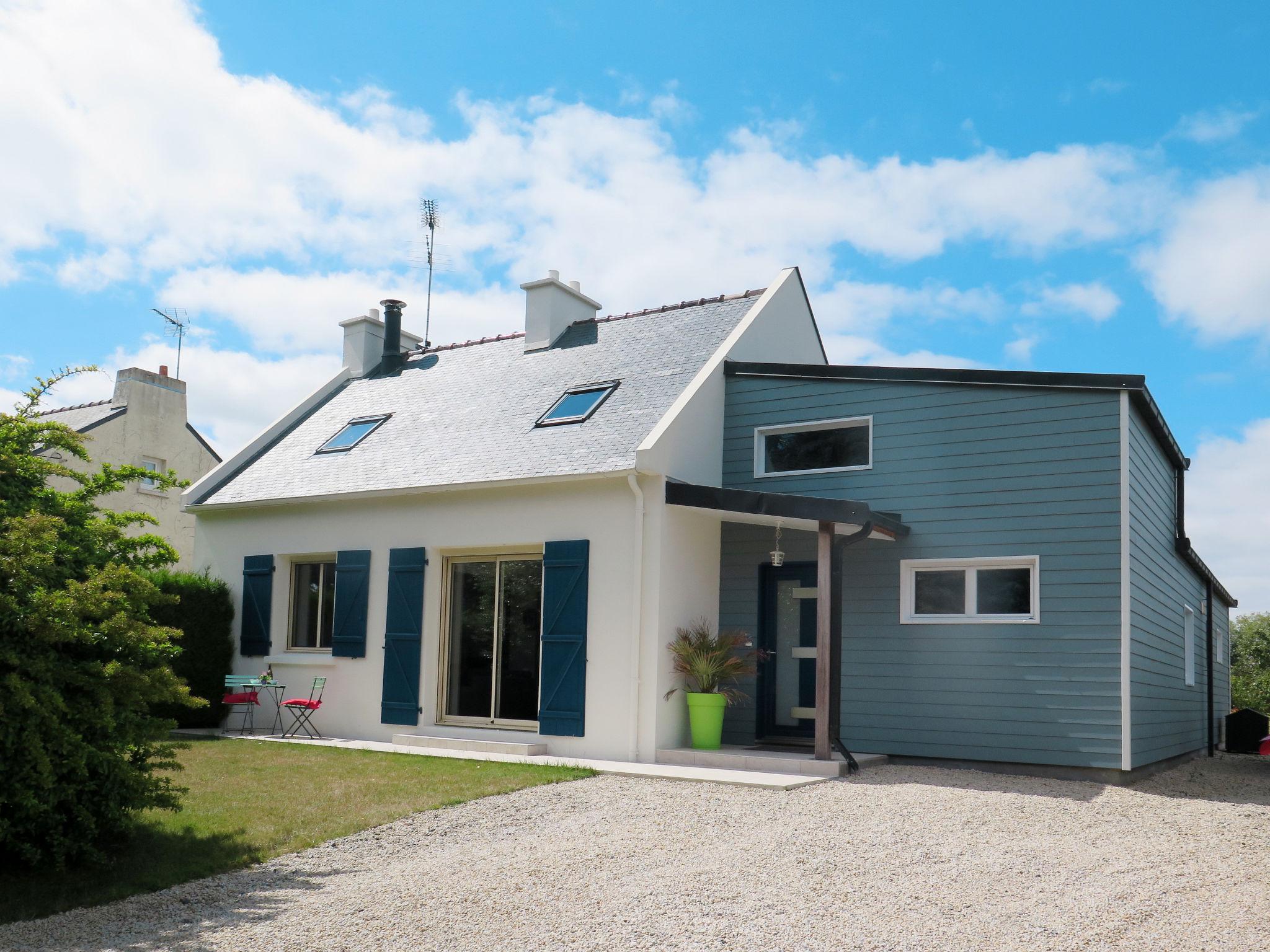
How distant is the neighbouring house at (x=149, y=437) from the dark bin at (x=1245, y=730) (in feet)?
63.5

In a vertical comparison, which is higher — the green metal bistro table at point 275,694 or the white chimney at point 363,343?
the white chimney at point 363,343

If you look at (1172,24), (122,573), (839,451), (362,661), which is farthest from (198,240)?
(1172,24)

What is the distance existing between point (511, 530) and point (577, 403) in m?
2.03

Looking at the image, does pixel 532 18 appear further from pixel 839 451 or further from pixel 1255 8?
pixel 1255 8

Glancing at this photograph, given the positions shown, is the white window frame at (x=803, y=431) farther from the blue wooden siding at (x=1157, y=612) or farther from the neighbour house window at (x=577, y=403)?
the blue wooden siding at (x=1157, y=612)

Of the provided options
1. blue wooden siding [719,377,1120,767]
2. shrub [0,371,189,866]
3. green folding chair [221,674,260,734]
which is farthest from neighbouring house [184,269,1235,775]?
shrub [0,371,189,866]

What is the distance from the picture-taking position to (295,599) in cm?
1482

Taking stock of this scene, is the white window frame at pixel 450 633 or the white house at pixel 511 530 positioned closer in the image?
the white house at pixel 511 530

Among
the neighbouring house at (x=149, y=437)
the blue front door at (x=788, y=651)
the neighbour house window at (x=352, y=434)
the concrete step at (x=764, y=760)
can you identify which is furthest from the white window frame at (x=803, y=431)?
the neighbouring house at (x=149, y=437)

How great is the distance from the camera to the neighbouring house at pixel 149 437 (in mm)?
22484

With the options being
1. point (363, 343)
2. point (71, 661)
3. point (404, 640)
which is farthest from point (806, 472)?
point (363, 343)

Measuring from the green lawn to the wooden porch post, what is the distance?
7.75ft

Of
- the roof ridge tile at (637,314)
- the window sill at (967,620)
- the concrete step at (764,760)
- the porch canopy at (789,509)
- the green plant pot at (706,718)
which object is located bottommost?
the concrete step at (764,760)

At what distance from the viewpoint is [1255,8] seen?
9.41 m
